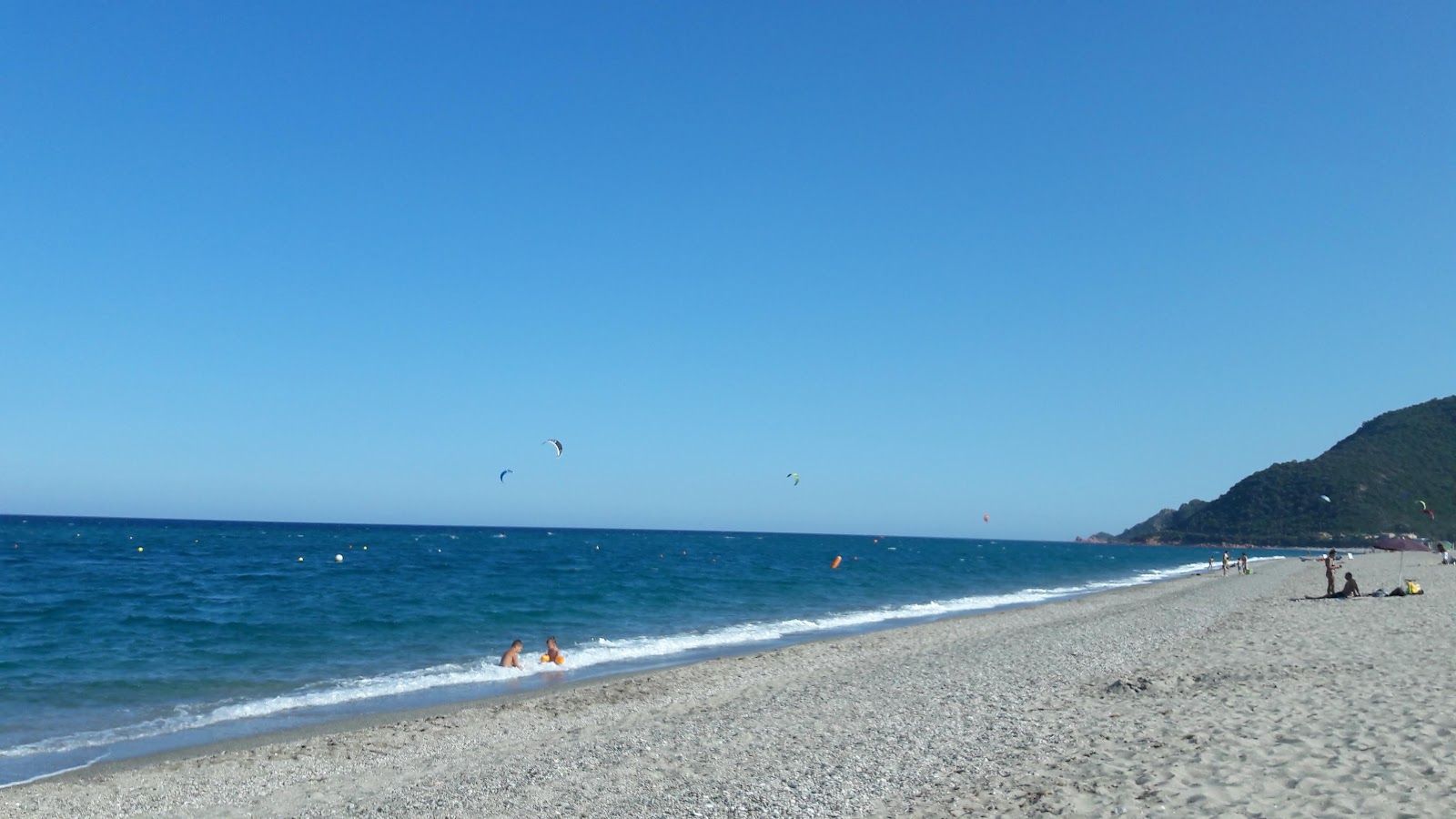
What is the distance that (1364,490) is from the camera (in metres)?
119

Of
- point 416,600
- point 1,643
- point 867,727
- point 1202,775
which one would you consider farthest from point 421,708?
point 416,600

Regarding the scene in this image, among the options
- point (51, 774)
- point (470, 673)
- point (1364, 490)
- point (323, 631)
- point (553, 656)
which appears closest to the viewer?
point (51, 774)

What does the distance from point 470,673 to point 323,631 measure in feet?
23.9

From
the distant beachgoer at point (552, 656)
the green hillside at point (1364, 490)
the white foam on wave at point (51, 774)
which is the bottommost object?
the white foam on wave at point (51, 774)

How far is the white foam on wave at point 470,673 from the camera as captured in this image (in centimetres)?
1203

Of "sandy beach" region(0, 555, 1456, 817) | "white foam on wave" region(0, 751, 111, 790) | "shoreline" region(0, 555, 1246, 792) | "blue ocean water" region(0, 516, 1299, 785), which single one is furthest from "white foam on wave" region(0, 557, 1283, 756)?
"sandy beach" region(0, 555, 1456, 817)

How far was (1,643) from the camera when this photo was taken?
18797 mm

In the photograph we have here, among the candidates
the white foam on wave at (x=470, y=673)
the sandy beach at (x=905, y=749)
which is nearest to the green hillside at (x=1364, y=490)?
the white foam on wave at (x=470, y=673)

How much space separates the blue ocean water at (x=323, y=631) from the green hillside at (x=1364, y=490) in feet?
282

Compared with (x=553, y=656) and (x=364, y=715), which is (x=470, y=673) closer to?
(x=553, y=656)

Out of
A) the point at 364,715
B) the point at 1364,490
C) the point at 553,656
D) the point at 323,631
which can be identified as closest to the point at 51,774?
the point at 364,715

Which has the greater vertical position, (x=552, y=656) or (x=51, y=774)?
(x=552, y=656)

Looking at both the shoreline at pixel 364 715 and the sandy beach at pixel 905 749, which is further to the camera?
the shoreline at pixel 364 715

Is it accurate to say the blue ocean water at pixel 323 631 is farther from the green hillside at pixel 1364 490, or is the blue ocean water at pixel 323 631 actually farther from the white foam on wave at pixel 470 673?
the green hillside at pixel 1364 490
